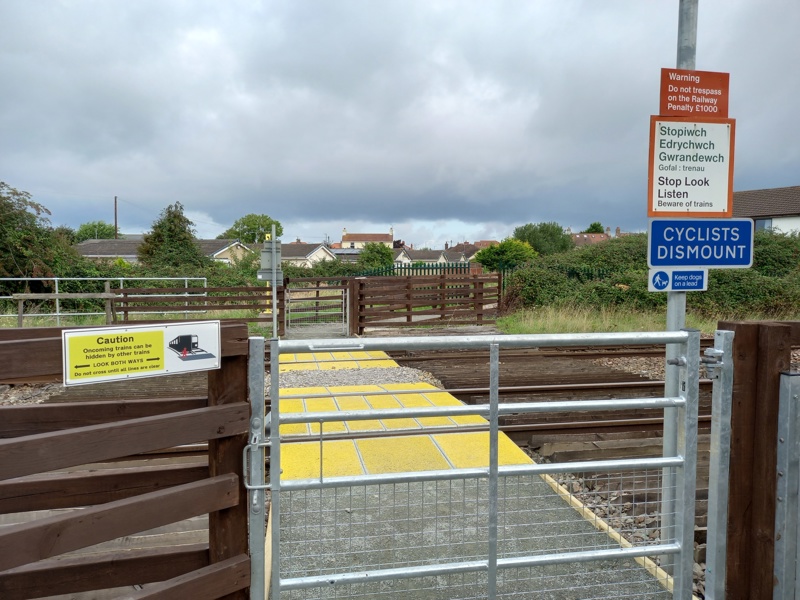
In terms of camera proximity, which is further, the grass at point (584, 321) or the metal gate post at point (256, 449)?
the grass at point (584, 321)

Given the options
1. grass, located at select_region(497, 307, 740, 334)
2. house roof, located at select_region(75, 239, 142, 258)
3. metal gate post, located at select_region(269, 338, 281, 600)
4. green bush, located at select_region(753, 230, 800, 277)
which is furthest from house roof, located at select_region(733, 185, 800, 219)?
house roof, located at select_region(75, 239, 142, 258)

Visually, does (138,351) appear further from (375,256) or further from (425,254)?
(425,254)

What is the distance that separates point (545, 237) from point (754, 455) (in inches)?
3373

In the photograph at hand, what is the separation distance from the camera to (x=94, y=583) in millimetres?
2594

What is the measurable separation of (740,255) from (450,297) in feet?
58.2

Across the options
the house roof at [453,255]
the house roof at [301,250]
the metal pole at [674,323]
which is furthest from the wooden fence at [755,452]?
the house roof at [453,255]

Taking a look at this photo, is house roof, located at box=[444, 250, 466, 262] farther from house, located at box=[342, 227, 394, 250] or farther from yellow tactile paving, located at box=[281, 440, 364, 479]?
yellow tactile paving, located at box=[281, 440, 364, 479]

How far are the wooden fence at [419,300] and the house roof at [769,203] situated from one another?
34.8m

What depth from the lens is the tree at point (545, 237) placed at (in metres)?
84.9

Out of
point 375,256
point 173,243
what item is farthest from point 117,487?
point 375,256

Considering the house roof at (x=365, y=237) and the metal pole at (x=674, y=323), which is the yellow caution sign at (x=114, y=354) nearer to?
the metal pole at (x=674, y=323)

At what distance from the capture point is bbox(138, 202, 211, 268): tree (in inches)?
1447

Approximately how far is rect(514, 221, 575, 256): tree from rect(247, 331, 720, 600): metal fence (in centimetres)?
8196

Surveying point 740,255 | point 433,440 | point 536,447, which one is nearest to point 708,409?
point 536,447
